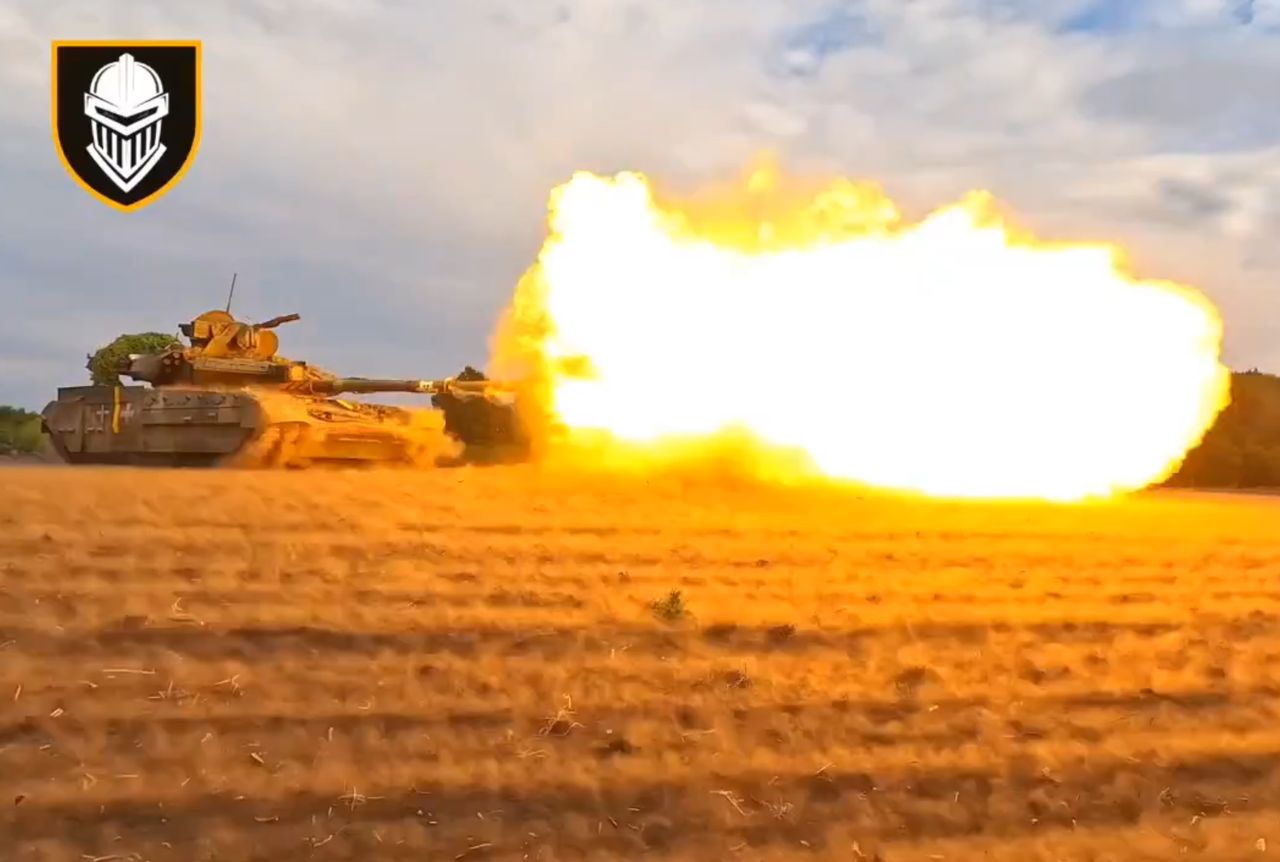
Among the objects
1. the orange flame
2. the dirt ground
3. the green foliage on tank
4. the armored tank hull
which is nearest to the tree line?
the green foliage on tank

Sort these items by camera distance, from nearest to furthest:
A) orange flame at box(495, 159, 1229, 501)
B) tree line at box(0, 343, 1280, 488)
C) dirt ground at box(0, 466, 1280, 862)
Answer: dirt ground at box(0, 466, 1280, 862), orange flame at box(495, 159, 1229, 501), tree line at box(0, 343, 1280, 488)

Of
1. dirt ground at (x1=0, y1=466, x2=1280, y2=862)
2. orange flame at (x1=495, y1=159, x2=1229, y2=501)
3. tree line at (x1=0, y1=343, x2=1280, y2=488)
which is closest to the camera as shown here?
dirt ground at (x1=0, y1=466, x2=1280, y2=862)

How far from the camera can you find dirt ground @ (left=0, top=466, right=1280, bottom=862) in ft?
19.9

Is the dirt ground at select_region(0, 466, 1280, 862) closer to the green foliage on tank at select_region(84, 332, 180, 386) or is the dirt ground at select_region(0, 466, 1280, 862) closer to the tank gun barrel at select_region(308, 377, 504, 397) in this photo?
the tank gun barrel at select_region(308, 377, 504, 397)

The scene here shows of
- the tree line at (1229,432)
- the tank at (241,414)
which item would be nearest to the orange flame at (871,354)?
the tank at (241,414)

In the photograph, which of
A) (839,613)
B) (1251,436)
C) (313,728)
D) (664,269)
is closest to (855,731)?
(839,613)

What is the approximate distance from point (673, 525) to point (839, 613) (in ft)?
14.8

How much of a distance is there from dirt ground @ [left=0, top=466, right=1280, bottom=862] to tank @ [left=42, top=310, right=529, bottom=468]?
36.4ft

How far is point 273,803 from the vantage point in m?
6.04

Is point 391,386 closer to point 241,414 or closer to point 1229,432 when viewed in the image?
point 241,414

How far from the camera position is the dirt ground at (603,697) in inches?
239

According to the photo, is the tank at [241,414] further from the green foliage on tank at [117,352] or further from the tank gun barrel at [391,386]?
the green foliage on tank at [117,352]

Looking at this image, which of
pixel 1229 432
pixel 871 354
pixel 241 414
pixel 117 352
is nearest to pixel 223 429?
pixel 241 414

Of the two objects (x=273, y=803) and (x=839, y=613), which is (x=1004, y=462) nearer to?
(x=839, y=613)
